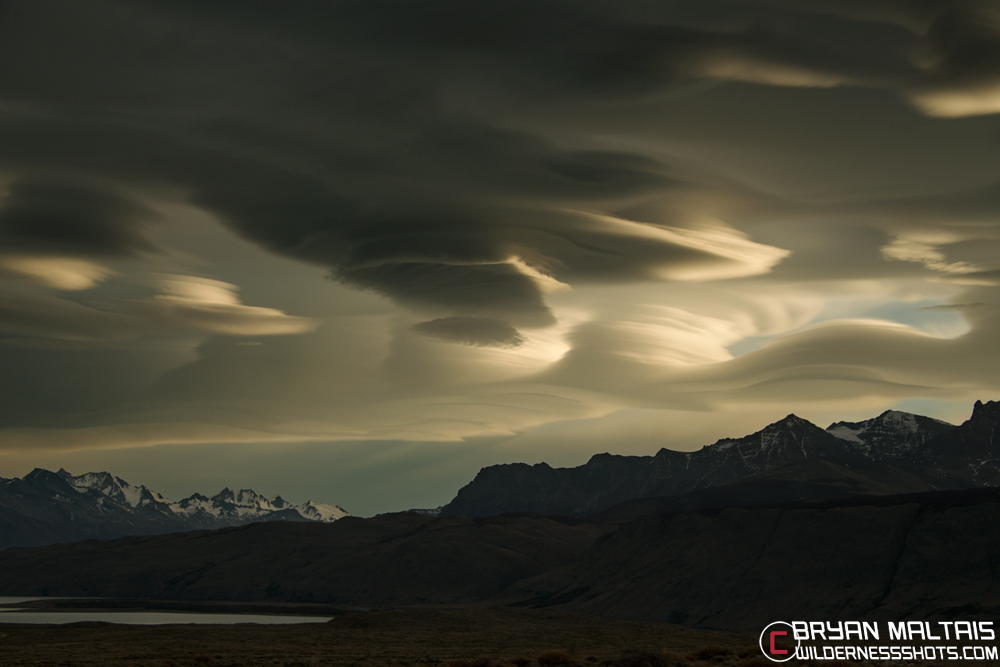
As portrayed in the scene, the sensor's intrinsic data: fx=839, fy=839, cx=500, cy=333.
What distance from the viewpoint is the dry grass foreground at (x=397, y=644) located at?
52.6 m

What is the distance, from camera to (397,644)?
78.9 m

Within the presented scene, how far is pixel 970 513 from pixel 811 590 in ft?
99.4

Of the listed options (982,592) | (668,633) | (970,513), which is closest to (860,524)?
(970,513)

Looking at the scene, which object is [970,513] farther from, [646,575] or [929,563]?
[646,575]

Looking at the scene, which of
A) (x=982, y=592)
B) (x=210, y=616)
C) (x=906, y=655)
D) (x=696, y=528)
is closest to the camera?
(x=906, y=655)

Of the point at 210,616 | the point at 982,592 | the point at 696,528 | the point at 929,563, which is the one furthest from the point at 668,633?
the point at 210,616

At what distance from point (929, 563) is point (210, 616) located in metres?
139

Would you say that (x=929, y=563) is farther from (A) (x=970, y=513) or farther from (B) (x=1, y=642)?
(B) (x=1, y=642)

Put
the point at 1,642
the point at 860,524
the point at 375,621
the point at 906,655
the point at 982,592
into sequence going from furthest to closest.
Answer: the point at 860,524 → the point at 982,592 → the point at 375,621 → the point at 1,642 → the point at 906,655

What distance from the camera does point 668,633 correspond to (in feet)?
310

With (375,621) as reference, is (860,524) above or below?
above

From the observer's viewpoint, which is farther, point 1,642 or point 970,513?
point 970,513

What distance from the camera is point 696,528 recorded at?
625 feet

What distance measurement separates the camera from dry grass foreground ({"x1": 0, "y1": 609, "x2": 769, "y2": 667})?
5256 cm
